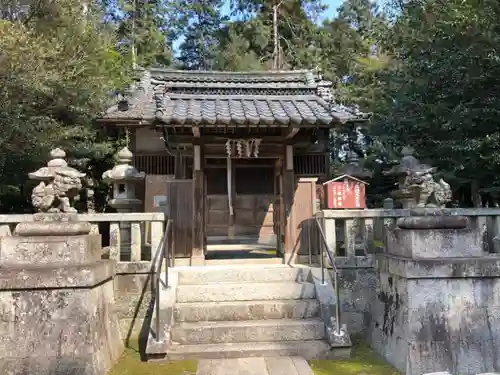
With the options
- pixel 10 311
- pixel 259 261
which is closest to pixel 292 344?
pixel 259 261

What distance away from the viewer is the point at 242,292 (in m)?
6.95

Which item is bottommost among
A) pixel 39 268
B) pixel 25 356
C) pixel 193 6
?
pixel 25 356

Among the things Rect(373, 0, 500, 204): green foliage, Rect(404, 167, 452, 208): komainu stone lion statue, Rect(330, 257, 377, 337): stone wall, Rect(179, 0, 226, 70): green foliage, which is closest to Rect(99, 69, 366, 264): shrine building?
Rect(330, 257, 377, 337): stone wall

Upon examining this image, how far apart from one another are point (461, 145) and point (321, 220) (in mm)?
5333

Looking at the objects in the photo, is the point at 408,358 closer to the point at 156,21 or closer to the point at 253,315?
the point at 253,315

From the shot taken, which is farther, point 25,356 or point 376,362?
point 376,362

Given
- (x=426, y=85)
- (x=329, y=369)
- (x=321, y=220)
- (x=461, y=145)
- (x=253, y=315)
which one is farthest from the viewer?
(x=426, y=85)

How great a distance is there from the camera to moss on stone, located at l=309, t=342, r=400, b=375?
18.1ft

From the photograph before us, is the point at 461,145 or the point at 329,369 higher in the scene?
the point at 461,145

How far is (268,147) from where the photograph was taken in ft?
29.9

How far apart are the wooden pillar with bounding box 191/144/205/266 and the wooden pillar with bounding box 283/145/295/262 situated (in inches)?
69.9

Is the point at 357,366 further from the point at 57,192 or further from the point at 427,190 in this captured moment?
the point at 57,192

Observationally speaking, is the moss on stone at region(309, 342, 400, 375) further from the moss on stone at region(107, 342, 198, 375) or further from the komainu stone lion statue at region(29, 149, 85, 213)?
the komainu stone lion statue at region(29, 149, 85, 213)

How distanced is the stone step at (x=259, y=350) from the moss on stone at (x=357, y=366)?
5.2 inches
